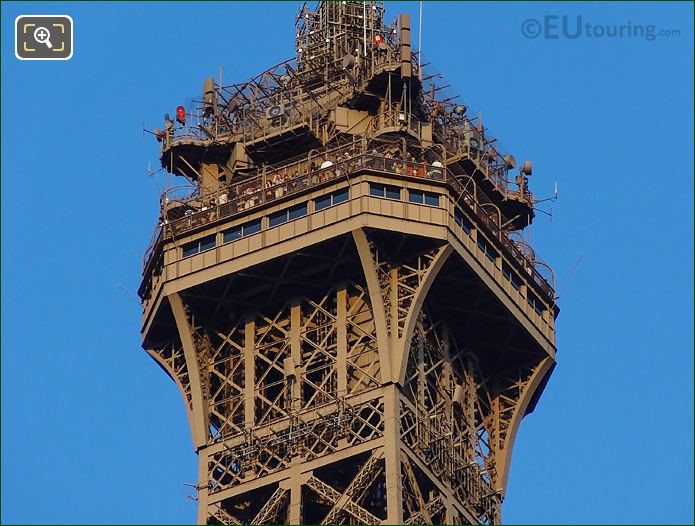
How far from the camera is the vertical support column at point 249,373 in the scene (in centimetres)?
12031

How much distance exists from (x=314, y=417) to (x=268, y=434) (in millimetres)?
2535

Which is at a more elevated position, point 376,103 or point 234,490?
point 376,103

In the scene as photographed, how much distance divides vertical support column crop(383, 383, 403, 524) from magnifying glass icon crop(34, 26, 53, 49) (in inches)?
839

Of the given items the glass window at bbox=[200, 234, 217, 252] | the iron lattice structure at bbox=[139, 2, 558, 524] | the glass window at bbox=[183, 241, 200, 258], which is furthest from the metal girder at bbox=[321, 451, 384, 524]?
the glass window at bbox=[183, 241, 200, 258]

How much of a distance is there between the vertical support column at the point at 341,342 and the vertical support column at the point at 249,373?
455 centimetres

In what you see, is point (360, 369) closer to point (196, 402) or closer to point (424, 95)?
point (196, 402)

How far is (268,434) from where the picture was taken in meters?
119

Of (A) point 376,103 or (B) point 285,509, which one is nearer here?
(B) point 285,509

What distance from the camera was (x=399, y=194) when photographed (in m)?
119

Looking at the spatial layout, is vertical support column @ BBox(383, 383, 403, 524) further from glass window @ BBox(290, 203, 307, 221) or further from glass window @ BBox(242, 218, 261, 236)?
glass window @ BBox(242, 218, 261, 236)

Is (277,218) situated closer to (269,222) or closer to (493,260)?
(269,222)

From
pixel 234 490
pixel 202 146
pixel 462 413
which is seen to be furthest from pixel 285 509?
pixel 202 146

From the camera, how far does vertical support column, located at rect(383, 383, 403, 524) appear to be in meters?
113

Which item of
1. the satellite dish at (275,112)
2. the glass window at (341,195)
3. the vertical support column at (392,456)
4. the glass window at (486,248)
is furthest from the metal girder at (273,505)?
the satellite dish at (275,112)
